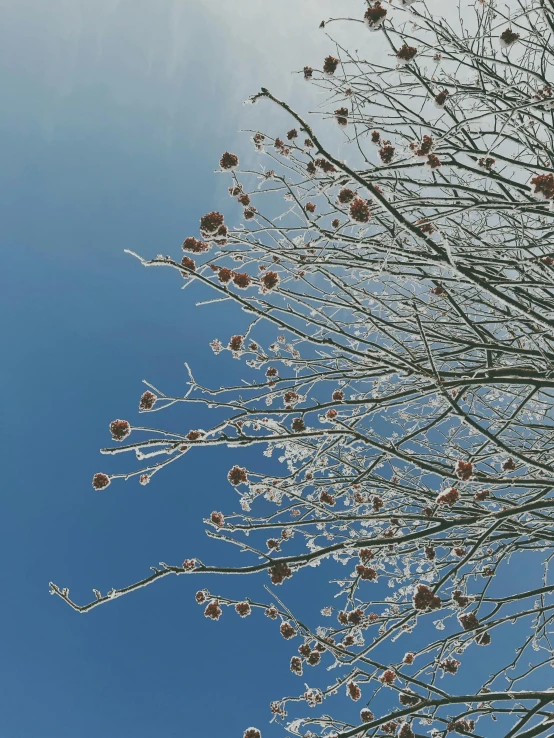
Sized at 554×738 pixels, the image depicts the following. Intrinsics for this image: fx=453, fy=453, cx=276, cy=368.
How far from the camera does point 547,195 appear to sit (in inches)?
88.0

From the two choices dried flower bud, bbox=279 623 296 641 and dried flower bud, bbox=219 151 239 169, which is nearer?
dried flower bud, bbox=219 151 239 169

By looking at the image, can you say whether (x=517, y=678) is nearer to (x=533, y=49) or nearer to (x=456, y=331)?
(x=456, y=331)

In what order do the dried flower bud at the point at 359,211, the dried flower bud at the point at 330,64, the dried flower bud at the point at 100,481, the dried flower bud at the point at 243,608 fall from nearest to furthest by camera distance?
the dried flower bud at the point at 359,211 < the dried flower bud at the point at 100,481 < the dried flower bud at the point at 243,608 < the dried flower bud at the point at 330,64

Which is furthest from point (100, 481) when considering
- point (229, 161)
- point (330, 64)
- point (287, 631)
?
point (330, 64)

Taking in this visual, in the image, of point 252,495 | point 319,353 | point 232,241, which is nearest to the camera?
point 232,241

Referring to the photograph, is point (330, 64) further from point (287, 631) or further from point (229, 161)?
point (287, 631)

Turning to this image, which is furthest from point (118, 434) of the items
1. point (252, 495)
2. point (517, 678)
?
point (517, 678)

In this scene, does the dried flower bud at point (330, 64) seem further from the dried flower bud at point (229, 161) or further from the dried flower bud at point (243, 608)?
the dried flower bud at point (243, 608)

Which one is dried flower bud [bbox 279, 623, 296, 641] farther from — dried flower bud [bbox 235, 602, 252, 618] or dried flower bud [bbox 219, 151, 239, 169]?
dried flower bud [bbox 219, 151, 239, 169]

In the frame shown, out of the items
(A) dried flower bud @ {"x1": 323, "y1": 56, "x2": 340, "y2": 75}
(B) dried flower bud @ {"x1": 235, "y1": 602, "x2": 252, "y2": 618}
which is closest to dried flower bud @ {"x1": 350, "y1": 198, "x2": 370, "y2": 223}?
(A) dried flower bud @ {"x1": 323, "y1": 56, "x2": 340, "y2": 75}

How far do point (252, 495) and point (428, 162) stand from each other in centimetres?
286

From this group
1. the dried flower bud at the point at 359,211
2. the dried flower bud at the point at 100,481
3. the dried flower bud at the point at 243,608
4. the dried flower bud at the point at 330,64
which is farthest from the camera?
the dried flower bud at the point at 330,64

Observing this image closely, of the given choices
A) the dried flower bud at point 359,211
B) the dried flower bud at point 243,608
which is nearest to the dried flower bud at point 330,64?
the dried flower bud at point 359,211

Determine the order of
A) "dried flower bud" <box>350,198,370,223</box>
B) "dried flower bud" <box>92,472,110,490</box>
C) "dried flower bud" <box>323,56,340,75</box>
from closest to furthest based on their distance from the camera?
1. "dried flower bud" <box>350,198,370,223</box>
2. "dried flower bud" <box>92,472,110,490</box>
3. "dried flower bud" <box>323,56,340,75</box>
